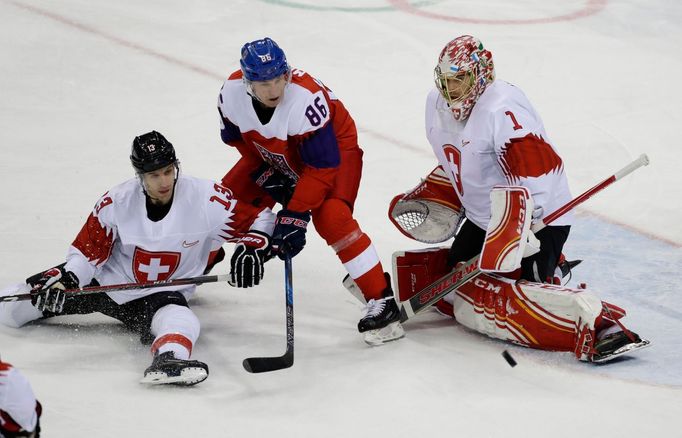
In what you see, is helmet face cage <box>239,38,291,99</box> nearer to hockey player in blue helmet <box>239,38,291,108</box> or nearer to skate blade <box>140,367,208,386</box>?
hockey player in blue helmet <box>239,38,291,108</box>

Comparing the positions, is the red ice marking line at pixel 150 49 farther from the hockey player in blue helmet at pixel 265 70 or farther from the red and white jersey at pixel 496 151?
the hockey player in blue helmet at pixel 265 70

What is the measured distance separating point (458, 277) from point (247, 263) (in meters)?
0.67

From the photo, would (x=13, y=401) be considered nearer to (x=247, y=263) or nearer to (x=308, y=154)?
(x=247, y=263)

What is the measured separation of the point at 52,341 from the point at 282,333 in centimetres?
75

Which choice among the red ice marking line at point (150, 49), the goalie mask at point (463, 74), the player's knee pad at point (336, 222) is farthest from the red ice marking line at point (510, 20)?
the player's knee pad at point (336, 222)

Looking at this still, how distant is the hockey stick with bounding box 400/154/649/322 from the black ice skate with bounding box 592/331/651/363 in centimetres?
40

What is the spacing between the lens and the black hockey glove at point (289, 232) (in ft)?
12.1

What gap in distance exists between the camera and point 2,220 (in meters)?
4.59

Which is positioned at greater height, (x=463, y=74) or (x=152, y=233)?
(x=463, y=74)

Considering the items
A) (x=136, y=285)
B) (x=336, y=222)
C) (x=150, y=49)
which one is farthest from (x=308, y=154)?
(x=150, y=49)

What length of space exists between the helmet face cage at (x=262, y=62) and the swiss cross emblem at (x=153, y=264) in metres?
0.62

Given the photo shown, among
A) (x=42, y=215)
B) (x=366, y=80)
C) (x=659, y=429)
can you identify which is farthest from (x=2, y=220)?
(x=659, y=429)

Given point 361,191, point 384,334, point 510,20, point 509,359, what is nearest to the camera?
point 509,359

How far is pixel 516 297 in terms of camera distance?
3.68 m
